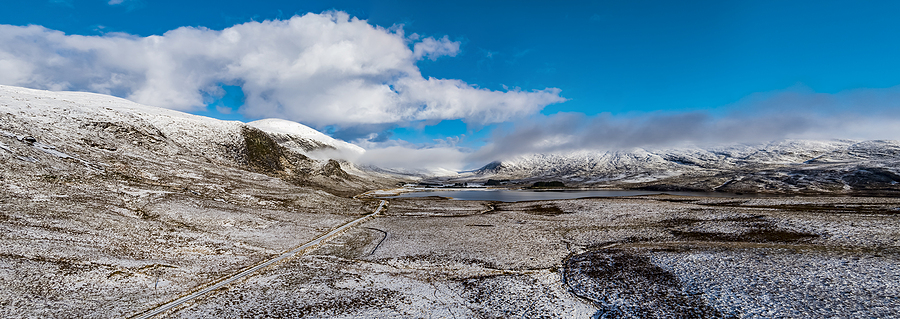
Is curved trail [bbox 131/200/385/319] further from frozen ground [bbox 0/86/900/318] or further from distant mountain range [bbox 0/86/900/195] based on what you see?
distant mountain range [bbox 0/86/900/195]

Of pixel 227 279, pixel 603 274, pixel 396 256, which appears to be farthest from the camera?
pixel 396 256

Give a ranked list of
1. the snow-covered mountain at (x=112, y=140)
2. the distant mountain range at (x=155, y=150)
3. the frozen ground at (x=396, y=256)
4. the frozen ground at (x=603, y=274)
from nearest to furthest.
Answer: the frozen ground at (x=603, y=274), the frozen ground at (x=396, y=256), the snow-covered mountain at (x=112, y=140), the distant mountain range at (x=155, y=150)

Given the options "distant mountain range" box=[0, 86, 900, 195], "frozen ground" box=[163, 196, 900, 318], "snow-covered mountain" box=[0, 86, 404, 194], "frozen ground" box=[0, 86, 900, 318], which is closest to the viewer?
"frozen ground" box=[163, 196, 900, 318]

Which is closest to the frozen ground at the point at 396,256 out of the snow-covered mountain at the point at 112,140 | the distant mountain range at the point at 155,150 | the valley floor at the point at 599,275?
the valley floor at the point at 599,275

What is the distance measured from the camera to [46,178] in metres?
35.2

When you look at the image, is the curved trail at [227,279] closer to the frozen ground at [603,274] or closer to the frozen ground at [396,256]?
the frozen ground at [396,256]

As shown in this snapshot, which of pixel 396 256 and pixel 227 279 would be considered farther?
pixel 396 256

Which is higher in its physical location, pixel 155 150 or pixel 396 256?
pixel 155 150

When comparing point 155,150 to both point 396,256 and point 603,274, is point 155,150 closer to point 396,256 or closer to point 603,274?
point 396,256

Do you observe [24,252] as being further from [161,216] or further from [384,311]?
[384,311]

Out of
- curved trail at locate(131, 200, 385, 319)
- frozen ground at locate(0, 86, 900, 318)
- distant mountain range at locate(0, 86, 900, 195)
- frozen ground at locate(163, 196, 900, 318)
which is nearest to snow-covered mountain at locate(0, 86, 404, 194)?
distant mountain range at locate(0, 86, 900, 195)

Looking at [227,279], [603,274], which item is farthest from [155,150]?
[603,274]

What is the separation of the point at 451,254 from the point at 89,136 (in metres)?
69.3

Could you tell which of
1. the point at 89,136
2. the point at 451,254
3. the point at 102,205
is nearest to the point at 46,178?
the point at 102,205
